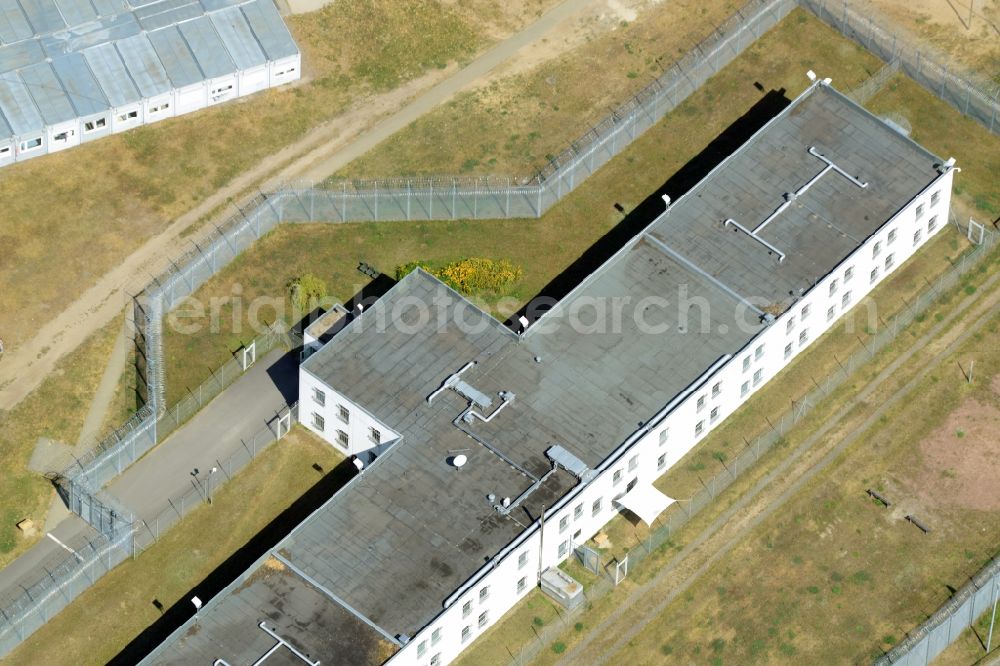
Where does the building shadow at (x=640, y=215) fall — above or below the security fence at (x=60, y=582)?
below

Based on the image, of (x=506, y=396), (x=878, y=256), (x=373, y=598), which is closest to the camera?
(x=373, y=598)

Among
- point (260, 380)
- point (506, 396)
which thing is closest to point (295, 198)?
point (260, 380)

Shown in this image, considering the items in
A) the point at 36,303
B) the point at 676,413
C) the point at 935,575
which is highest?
the point at 36,303

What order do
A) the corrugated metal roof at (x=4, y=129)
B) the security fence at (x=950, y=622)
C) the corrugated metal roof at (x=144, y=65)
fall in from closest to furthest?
the security fence at (x=950, y=622), the corrugated metal roof at (x=4, y=129), the corrugated metal roof at (x=144, y=65)

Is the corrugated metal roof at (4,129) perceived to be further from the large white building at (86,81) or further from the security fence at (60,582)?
the security fence at (60,582)

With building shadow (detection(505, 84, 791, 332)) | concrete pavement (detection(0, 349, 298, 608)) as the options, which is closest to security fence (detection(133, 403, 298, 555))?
concrete pavement (detection(0, 349, 298, 608))

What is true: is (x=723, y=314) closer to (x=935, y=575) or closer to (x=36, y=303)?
(x=935, y=575)

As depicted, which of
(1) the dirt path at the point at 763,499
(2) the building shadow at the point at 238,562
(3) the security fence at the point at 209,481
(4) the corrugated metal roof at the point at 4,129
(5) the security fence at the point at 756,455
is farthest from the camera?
(4) the corrugated metal roof at the point at 4,129

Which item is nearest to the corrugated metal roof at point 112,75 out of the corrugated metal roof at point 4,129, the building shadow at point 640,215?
the corrugated metal roof at point 4,129
